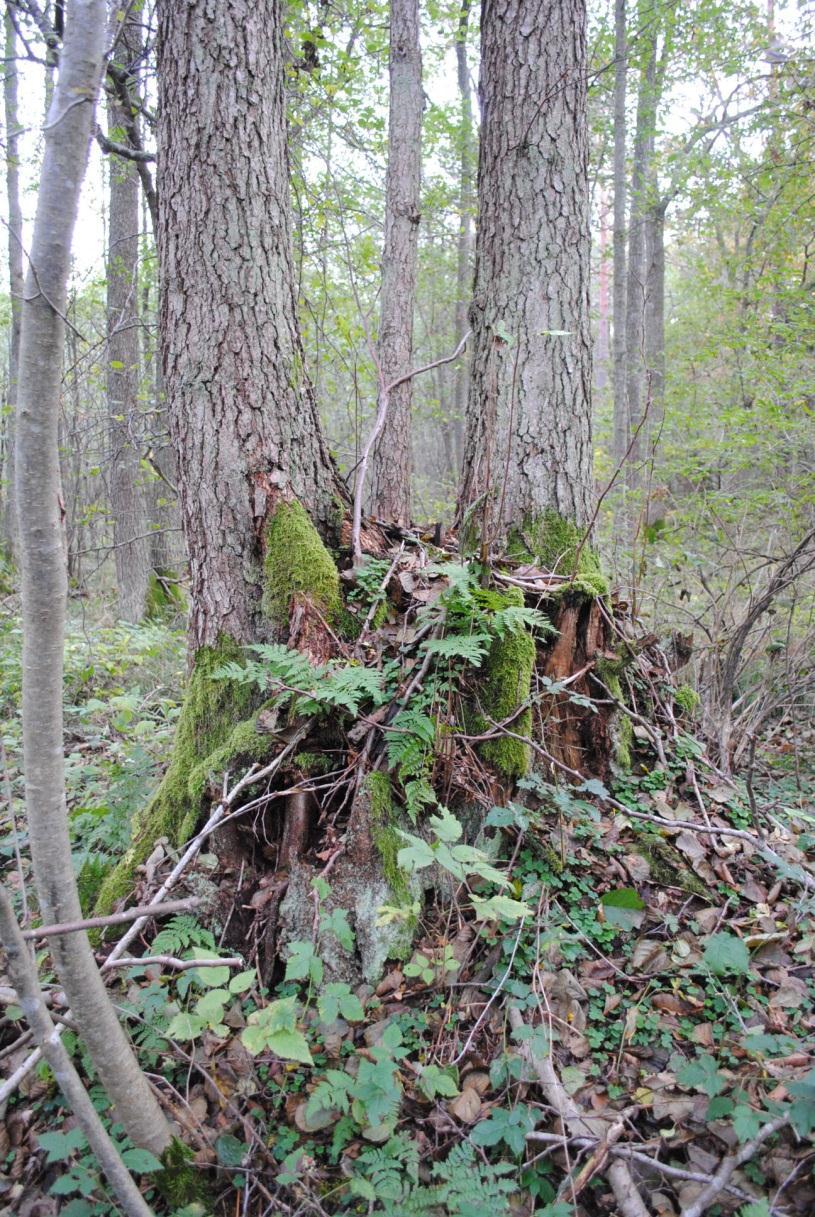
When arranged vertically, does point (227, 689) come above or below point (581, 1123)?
above

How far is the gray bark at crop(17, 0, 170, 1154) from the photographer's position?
4.35 ft

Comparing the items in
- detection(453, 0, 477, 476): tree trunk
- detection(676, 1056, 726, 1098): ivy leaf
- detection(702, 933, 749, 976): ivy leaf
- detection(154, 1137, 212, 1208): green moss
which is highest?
detection(453, 0, 477, 476): tree trunk

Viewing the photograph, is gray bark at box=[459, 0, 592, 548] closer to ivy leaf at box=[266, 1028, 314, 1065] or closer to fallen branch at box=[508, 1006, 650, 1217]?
fallen branch at box=[508, 1006, 650, 1217]

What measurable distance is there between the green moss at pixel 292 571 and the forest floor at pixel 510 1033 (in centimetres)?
24

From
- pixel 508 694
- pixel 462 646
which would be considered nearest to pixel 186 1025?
pixel 462 646

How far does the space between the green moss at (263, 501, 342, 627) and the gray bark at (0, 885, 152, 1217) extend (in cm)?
166

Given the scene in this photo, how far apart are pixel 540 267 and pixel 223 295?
160cm

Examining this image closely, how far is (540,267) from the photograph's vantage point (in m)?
3.45

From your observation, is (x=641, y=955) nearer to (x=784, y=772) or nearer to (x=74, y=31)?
(x=784, y=772)

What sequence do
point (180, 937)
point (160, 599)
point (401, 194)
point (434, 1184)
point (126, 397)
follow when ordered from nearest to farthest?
point (434, 1184), point (180, 937), point (401, 194), point (126, 397), point (160, 599)

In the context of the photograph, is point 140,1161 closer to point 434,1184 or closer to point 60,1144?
point 60,1144

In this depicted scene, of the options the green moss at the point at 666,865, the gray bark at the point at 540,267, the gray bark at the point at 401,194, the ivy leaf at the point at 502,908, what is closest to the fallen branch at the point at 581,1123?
the ivy leaf at the point at 502,908

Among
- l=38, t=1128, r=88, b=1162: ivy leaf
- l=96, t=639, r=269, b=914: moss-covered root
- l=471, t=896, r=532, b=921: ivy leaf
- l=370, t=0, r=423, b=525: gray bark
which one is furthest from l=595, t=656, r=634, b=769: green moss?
l=370, t=0, r=423, b=525: gray bark

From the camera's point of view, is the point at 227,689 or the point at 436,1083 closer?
the point at 436,1083
